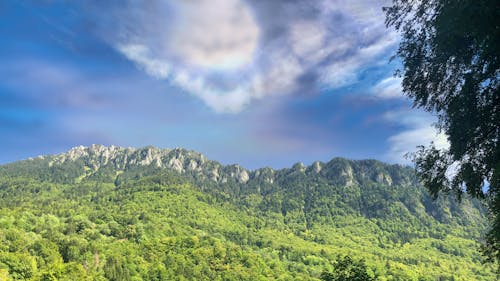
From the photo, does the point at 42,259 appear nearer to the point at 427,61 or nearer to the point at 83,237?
the point at 83,237

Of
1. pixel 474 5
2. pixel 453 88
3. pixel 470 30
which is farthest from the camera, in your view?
pixel 453 88

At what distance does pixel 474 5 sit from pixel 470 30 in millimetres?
1713

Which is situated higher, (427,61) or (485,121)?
(427,61)

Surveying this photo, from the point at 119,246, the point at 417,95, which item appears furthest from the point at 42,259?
the point at 417,95

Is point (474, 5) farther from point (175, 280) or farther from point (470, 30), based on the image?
point (175, 280)

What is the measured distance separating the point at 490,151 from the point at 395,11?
9638 mm

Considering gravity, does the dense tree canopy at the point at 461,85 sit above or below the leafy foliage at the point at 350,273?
above

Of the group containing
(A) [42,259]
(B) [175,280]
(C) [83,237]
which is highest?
(C) [83,237]

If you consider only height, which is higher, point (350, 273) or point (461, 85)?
point (461, 85)

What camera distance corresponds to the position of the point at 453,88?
70.8 feet

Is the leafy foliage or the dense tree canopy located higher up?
the dense tree canopy

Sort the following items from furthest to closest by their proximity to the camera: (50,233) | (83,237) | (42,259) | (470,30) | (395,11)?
(83,237) < (50,233) < (42,259) < (395,11) < (470,30)

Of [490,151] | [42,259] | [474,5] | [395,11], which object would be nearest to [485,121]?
[490,151]

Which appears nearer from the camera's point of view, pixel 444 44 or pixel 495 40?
pixel 495 40
